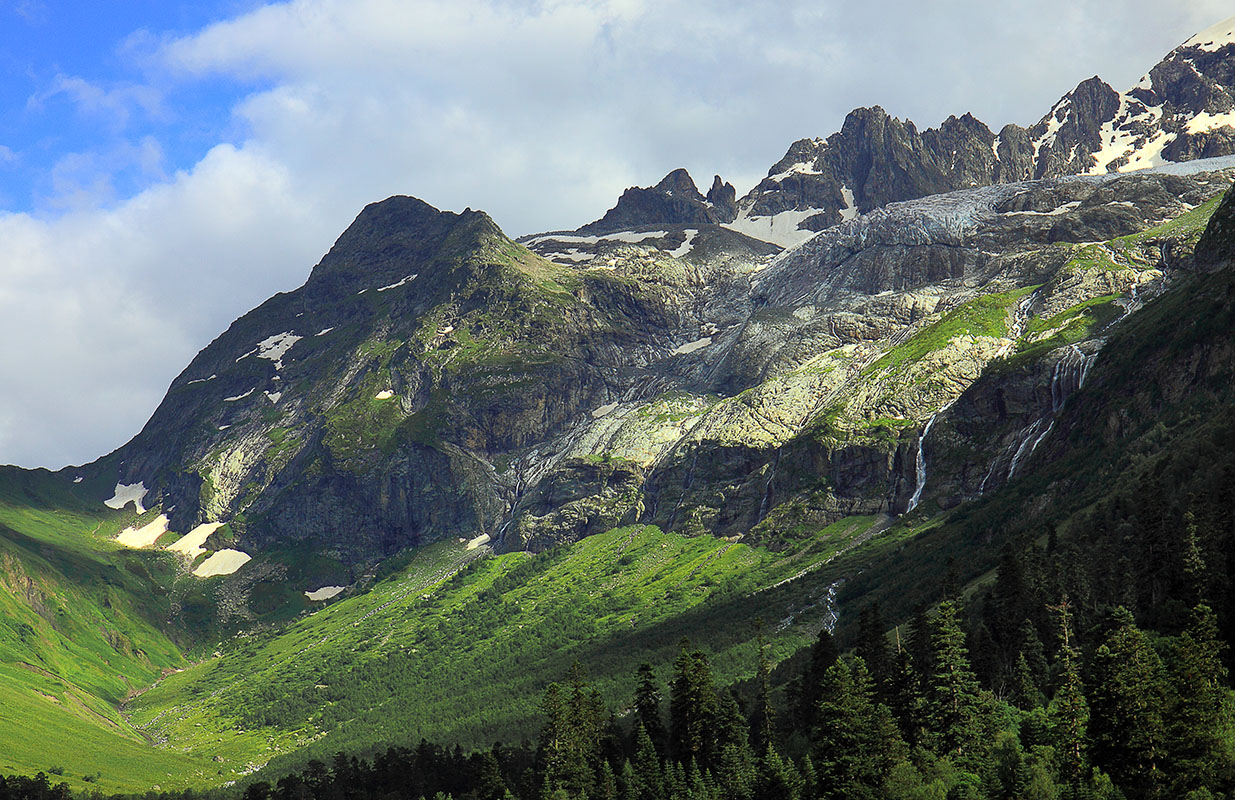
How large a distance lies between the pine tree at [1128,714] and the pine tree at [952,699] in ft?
47.7

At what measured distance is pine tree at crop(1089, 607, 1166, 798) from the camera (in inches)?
3155

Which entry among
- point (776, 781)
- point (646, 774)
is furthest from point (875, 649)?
point (646, 774)

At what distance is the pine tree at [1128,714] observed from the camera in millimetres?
80125

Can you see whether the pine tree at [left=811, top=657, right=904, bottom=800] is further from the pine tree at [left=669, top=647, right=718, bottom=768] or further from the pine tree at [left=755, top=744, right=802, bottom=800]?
the pine tree at [left=669, top=647, right=718, bottom=768]

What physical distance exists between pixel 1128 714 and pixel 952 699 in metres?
19.7

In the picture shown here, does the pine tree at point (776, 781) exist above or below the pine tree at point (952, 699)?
below

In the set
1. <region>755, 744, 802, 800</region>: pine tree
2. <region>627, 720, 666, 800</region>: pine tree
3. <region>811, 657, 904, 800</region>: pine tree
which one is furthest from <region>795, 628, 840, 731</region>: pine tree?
<region>755, 744, 802, 800</region>: pine tree

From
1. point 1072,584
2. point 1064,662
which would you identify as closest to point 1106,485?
point 1072,584

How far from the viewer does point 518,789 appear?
138 m

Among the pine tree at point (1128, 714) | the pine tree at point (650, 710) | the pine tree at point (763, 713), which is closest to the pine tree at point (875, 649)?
the pine tree at point (763, 713)

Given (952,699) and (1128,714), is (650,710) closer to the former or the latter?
(952,699)

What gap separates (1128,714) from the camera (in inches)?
3206

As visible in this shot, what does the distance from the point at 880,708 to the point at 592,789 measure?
35.3 metres

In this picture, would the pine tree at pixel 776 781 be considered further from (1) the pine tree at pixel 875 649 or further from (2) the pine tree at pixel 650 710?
(2) the pine tree at pixel 650 710
